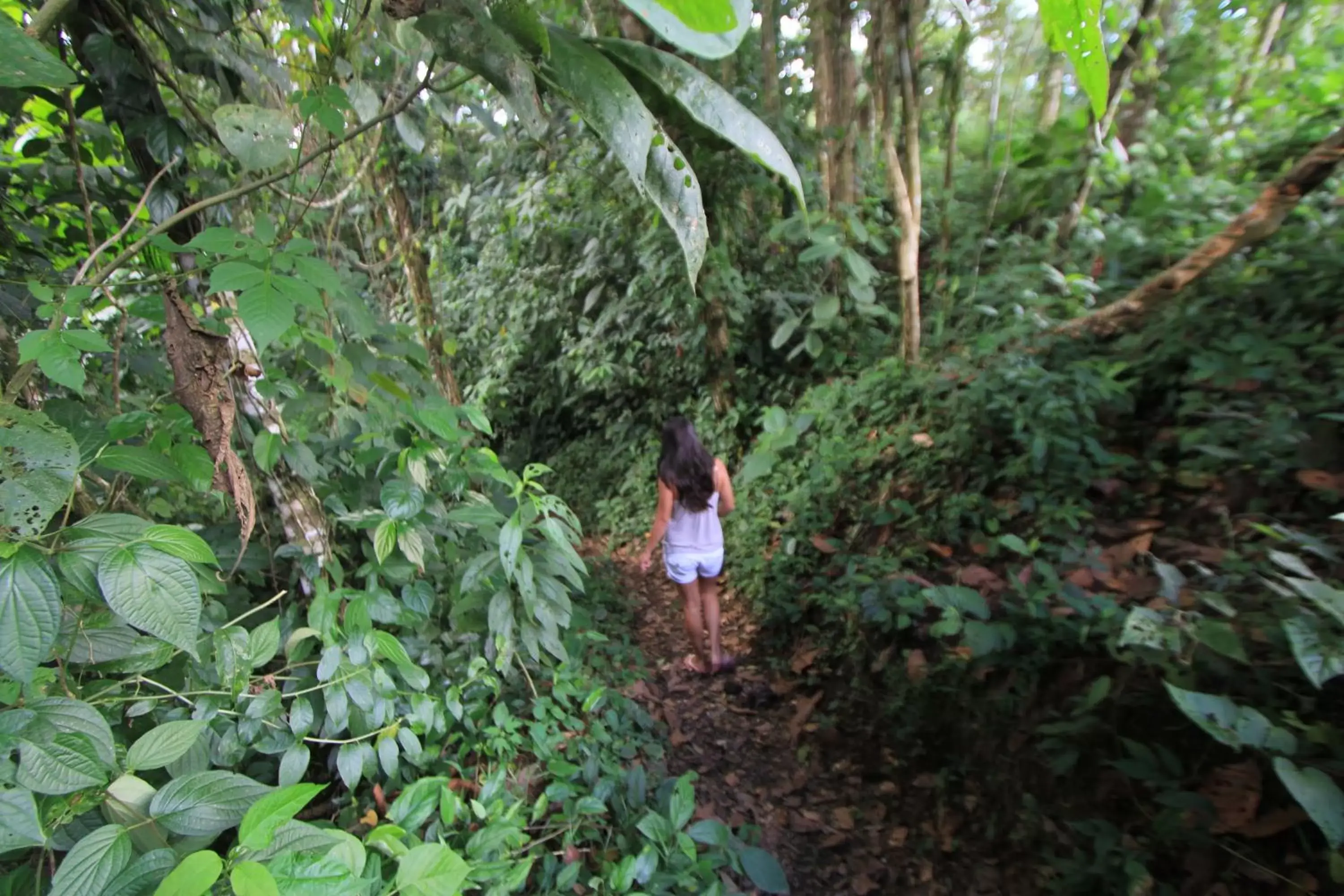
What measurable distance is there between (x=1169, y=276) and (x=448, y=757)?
→ 3.63 m

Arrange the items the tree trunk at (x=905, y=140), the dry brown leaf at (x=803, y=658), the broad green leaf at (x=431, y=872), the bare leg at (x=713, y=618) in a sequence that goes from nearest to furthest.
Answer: the broad green leaf at (x=431, y=872) < the dry brown leaf at (x=803, y=658) < the bare leg at (x=713, y=618) < the tree trunk at (x=905, y=140)

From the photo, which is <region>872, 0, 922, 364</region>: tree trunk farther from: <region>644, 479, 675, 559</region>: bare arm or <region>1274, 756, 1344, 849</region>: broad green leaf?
<region>1274, 756, 1344, 849</region>: broad green leaf

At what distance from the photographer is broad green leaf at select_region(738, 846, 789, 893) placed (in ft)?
6.72

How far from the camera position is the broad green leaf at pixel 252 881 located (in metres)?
0.77

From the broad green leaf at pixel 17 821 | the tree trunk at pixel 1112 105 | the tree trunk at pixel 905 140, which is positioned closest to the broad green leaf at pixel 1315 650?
the broad green leaf at pixel 17 821

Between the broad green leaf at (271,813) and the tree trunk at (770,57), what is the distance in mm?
4458

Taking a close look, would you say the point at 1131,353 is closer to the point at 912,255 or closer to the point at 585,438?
the point at 912,255

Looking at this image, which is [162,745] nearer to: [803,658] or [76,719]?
[76,719]

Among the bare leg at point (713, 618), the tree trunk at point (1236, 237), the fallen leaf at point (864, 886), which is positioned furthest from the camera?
the bare leg at point (713, 618)

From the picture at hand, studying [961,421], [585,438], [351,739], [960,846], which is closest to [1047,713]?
[960,846]

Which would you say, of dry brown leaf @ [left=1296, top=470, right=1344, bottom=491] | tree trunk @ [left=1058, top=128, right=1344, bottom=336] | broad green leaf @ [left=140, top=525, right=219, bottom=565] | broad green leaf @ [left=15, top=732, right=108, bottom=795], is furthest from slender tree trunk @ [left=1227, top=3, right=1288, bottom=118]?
broad green leaf @ [left=15, top=732, right=108, bottom=795]

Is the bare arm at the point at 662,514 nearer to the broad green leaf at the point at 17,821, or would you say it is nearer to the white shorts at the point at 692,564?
the white shorts at the point at 692,564

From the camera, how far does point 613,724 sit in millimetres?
2572

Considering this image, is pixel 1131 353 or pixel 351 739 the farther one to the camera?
pixel 1131 353
